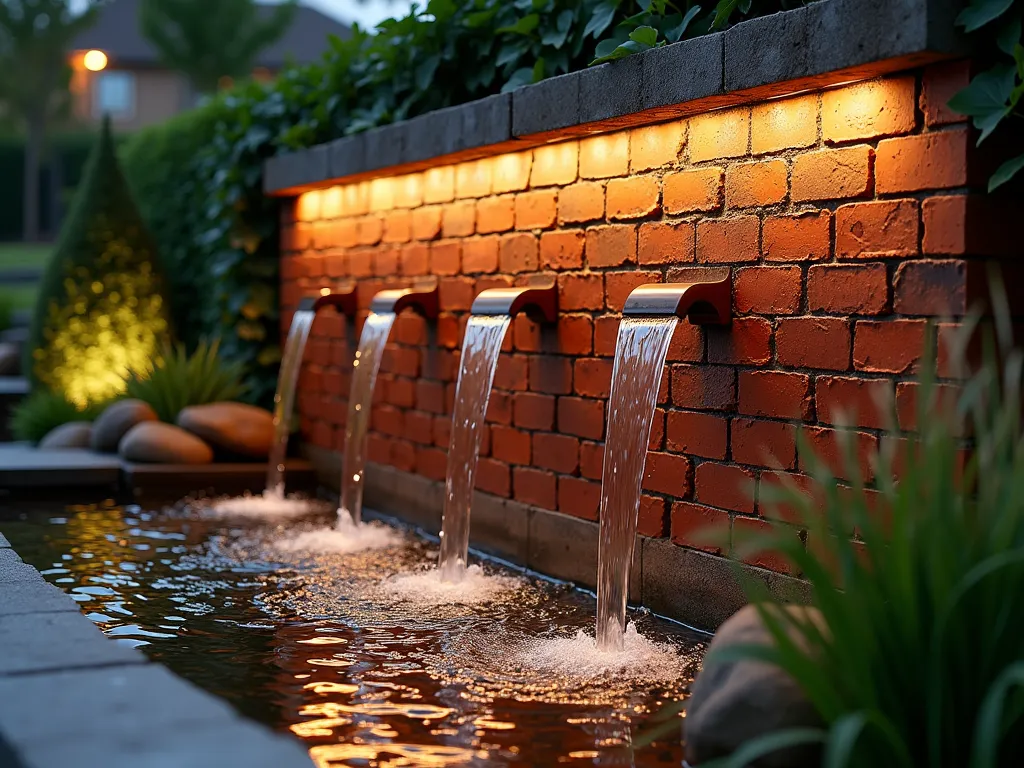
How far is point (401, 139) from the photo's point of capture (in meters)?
6.02

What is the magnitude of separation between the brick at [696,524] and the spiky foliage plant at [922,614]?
5.55 feet

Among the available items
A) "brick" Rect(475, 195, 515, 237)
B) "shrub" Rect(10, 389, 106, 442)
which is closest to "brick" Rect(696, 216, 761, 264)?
"brick" Rect(475, 195, 515, 237)

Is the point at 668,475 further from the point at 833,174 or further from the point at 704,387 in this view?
the point at 833,174

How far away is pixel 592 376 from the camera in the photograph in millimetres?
4930

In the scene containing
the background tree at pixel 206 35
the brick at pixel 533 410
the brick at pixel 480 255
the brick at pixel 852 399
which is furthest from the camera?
the background tree at pixel 206 35

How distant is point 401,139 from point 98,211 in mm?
4480

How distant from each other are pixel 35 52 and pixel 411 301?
1318 inches

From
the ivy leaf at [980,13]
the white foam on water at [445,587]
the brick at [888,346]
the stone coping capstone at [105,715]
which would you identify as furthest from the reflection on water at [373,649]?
the ivy leaf at [980,13]

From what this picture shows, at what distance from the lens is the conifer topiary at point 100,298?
9.70 metres

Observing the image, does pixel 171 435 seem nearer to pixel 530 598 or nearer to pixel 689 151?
pixel 530 598

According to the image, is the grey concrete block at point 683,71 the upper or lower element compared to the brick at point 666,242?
upper

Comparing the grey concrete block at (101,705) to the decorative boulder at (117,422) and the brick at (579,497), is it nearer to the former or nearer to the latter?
the brick at (579,497)

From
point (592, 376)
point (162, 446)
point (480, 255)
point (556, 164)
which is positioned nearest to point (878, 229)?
point (592, 376)

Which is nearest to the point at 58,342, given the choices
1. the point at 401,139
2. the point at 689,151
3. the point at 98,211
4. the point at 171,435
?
the point at 98,211
